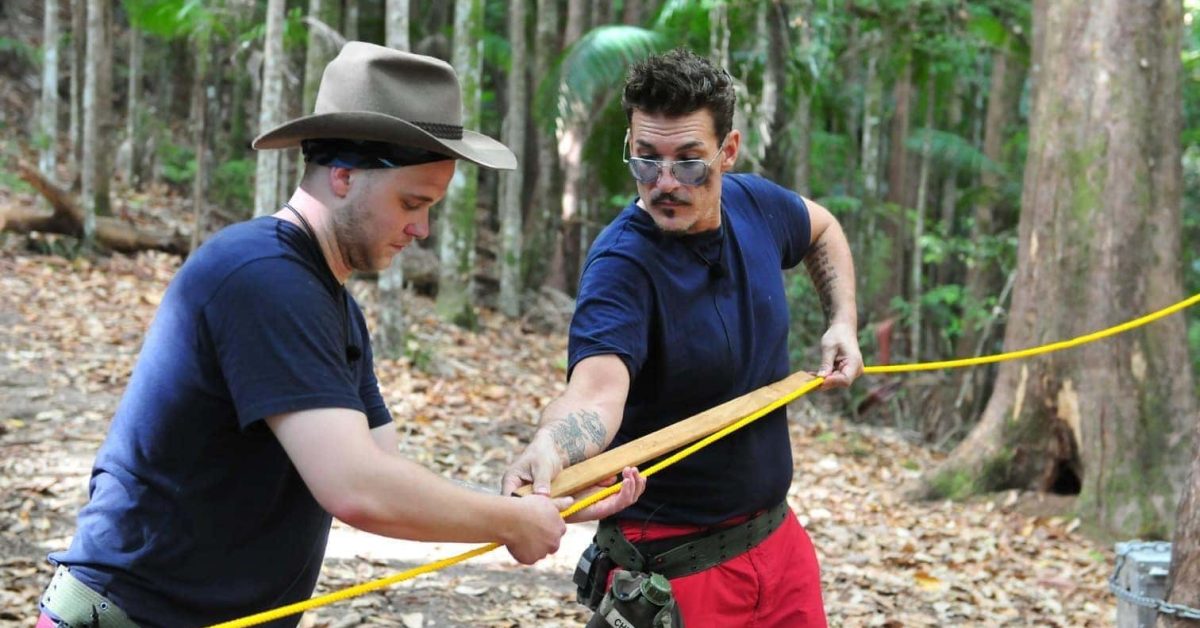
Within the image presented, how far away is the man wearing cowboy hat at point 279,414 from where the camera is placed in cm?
209

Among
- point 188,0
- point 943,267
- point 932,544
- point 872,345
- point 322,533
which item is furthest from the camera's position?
point 943,267

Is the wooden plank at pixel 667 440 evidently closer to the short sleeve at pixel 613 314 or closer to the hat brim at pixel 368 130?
the short sleeve at pixel 613 314

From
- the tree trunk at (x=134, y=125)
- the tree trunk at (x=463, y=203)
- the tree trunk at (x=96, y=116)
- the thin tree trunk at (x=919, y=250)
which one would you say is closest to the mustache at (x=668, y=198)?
the tree trunk at (x=463, y=203)

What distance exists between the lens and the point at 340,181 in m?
2.34

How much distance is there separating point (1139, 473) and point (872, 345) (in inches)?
326

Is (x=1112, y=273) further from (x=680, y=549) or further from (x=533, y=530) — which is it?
(x=533, y=530)

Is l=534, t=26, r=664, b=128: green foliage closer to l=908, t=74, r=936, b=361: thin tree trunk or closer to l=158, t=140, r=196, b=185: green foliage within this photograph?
l=908, t=74, r=936, b=361: thin tree trunk

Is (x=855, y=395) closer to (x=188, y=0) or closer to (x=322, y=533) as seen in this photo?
(x=188, y=0)

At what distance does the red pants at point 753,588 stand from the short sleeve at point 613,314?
0.54 meters

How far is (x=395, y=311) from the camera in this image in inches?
378

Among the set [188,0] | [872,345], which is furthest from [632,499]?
[872,345]

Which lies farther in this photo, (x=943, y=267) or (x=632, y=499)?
(x=943, y=267)

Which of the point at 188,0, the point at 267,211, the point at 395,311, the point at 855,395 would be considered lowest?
the point at 855,395

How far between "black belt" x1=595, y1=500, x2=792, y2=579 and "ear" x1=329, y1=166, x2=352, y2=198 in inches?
52.6
